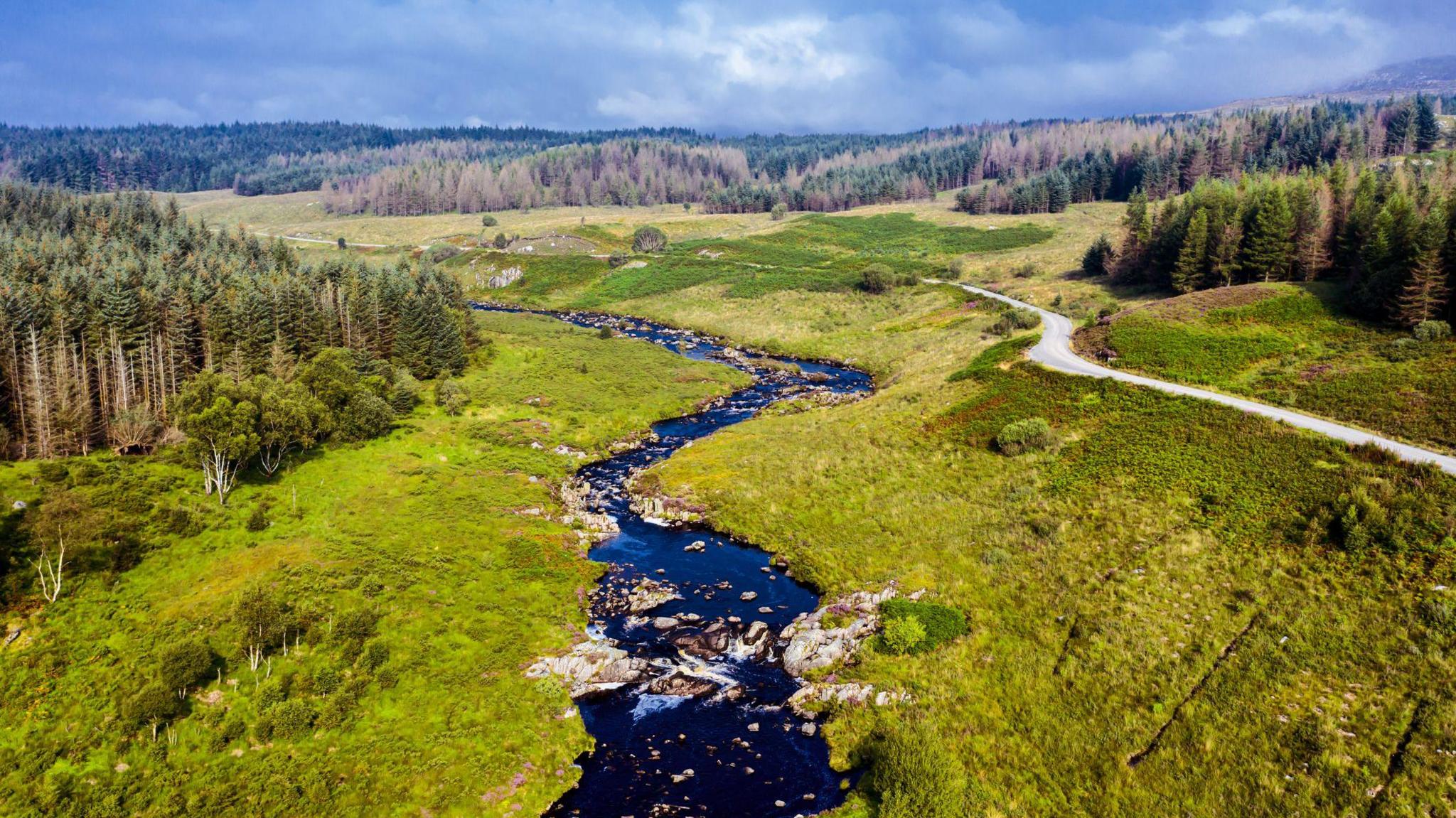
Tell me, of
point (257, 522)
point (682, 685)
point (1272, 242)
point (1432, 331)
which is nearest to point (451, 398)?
point (257, 522)

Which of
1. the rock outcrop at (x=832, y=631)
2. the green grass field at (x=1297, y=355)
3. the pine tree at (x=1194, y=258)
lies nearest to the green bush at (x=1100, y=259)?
the pine tree at (x=1194, y=258)

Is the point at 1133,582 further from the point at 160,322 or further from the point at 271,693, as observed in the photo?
the point at 160,322

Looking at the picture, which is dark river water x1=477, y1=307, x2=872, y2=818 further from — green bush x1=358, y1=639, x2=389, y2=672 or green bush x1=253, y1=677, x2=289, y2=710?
green bush x1=253, y1=677, x2=289, y2=710

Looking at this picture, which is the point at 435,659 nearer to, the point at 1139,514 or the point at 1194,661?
the point at 1194,661

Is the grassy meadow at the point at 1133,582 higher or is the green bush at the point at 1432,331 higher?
the green bush at the point at 1432,331

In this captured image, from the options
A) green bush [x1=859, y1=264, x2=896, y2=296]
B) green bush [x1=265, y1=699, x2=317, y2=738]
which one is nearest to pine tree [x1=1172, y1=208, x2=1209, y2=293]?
green bush [x1=859, y1=264, x2=896, y2=296]

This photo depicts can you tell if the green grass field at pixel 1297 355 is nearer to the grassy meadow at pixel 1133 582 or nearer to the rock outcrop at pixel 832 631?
the grassy meadow at pixel 1133 582
